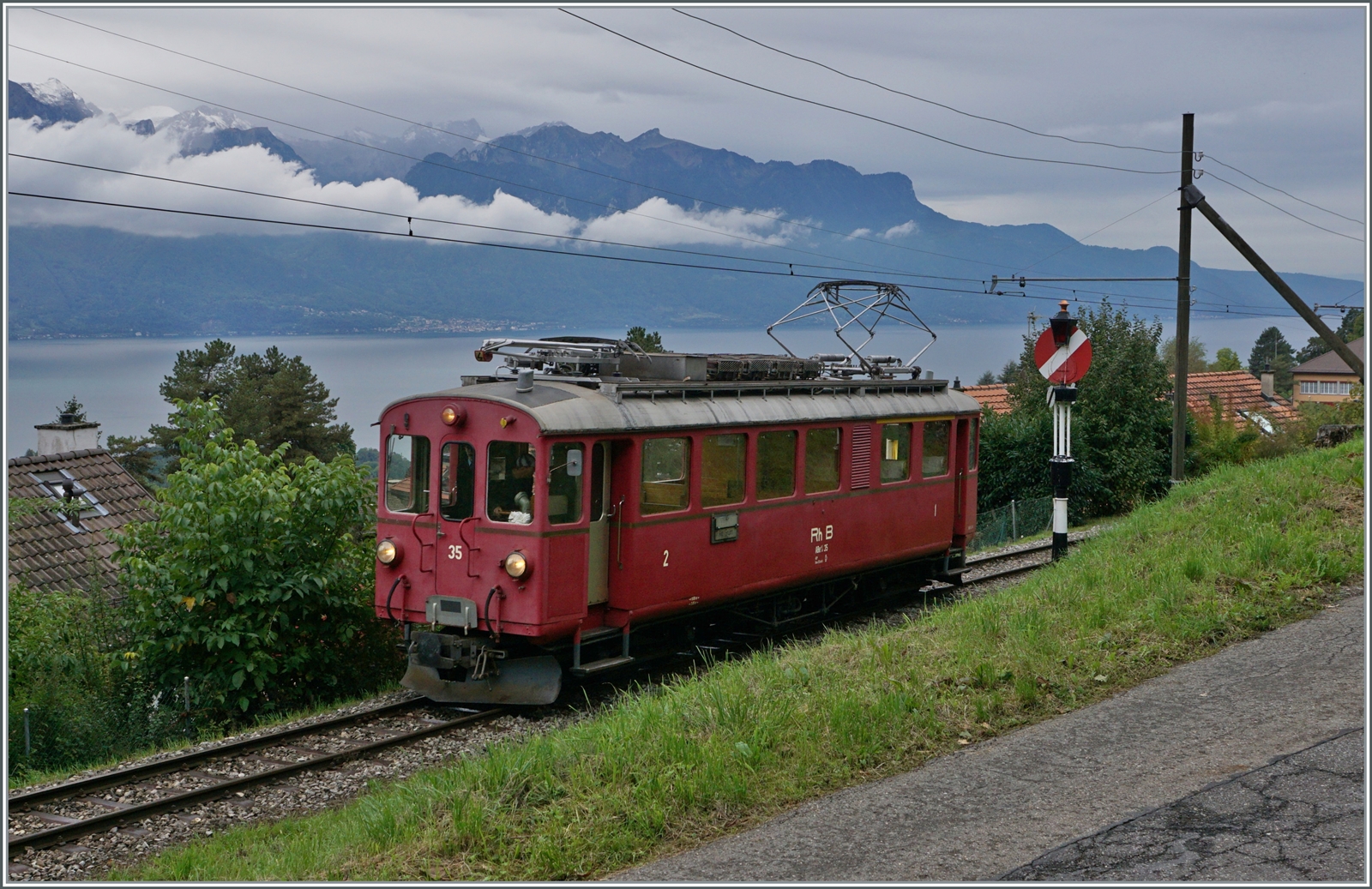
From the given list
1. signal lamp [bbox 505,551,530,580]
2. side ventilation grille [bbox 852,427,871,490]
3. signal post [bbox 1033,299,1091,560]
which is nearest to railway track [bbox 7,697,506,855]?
signal lamp [bbox 505,551,530,580]

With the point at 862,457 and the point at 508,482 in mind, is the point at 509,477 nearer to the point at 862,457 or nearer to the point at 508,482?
the point at 508,482

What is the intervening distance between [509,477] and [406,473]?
124 cm

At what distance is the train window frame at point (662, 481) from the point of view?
34.4 ft

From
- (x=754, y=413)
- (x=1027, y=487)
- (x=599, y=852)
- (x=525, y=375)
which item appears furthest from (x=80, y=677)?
(x=1027, y=487)

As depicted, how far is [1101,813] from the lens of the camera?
214 inches

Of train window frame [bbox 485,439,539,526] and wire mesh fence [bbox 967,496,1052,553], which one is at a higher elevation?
train window frame [bbox 485,439,539,526]

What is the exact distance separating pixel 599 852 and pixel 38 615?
362 inches

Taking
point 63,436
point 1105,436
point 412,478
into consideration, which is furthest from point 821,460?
point 63,436

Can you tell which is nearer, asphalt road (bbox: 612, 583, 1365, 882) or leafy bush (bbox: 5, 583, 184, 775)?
asphalt road (bbox: 612, 583, 1365, 882)

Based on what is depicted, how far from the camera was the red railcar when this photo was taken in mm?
9961

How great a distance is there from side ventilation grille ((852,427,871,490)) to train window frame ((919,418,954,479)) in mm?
1286

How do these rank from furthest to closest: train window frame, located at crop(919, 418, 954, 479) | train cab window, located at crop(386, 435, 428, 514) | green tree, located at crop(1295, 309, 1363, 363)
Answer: green tree, located at crop(1295, 309, 1363, 363), train window frame, located at crop(919, 418, 954, 479), train cab window, located at crop(386, 435, 428, 514)

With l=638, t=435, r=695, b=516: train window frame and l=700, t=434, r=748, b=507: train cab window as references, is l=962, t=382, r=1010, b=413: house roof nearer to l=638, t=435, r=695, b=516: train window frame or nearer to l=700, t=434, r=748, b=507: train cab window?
l=700, t=434, r=748, b=507: train cab window

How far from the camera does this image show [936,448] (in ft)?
48.8
